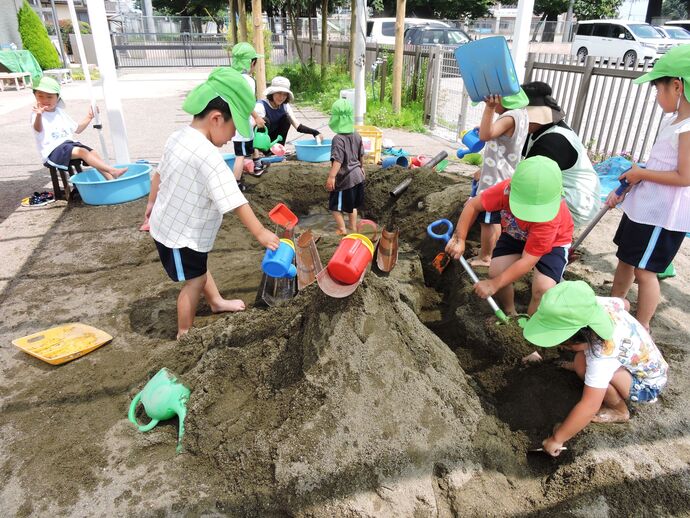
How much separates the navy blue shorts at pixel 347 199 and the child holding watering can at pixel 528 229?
5.99 feet

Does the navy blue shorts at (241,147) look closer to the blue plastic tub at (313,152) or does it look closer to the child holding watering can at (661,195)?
the blue plastic tub at (313,152)

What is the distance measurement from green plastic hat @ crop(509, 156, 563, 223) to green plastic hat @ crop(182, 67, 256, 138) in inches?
55.4

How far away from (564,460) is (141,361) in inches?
87.1

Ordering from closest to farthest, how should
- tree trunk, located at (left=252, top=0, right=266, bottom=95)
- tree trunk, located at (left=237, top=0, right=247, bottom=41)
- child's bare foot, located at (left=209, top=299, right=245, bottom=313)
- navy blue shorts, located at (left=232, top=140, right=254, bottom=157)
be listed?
child's bare foot, located at (left=209, top=299, right=245, bottom=313) → navy blue shorts, located at (left=232, top=140, right=254, bottom=157) → tree trunk, located at (left=252, top=0, right=266, bottom=95) → tree trunk, located at (left=237, top=0, right=247, bottom=41)

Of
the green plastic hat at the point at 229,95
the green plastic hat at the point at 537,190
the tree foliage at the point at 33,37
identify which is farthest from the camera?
the tree foliage at the point at 33,37

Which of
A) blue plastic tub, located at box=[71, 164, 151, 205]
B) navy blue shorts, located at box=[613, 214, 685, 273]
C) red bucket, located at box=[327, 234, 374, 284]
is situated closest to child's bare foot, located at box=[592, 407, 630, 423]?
navy blue shorts, located at box=[613, 214, 685, 273]

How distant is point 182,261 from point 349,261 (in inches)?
46.0

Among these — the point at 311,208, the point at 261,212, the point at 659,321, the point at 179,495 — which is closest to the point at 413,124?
the point at 311,208

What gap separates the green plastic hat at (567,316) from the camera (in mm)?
1838

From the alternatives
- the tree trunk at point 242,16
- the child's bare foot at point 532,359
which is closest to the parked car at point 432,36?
the tree trunk at point 242,16

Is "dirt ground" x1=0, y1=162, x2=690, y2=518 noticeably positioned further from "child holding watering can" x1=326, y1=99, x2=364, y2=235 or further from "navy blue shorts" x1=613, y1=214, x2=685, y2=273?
"child holding watering can" x1=326, y1=99, x2=364, y2=235

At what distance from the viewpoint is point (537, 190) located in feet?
7.48

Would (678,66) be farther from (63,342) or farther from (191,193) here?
(63,342)

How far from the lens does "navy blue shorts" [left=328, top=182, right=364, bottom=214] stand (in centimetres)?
445
